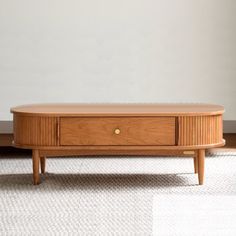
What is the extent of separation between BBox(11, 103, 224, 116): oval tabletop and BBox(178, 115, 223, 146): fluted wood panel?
23 millimetres

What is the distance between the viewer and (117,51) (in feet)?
10.1

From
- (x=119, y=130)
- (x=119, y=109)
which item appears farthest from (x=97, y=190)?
(x=119, y=109)

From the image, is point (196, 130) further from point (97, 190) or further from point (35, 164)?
point (35, 164)

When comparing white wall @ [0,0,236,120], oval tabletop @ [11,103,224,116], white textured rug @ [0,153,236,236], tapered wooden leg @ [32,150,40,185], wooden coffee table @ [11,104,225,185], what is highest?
white wall @ [0,0,236,120]

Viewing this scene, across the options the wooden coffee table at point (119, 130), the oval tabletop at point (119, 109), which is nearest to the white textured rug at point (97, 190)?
the wooden coffee table at point (119, 130)

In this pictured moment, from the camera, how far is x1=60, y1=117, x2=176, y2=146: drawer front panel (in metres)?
2.38

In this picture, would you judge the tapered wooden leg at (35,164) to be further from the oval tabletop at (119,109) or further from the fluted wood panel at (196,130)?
the fluted wood panel at (196,130)

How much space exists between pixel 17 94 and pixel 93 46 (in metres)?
0.43

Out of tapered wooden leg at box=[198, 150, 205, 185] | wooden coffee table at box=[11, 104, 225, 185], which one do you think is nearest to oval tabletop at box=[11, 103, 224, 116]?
wooden coffee table at box=[11, 104, 225, 185]

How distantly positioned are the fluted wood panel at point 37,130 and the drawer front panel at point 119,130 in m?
0.03

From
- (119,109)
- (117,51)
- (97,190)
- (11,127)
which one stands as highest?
(117,51)

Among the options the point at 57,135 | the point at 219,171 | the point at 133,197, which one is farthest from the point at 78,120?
the point at 219,171

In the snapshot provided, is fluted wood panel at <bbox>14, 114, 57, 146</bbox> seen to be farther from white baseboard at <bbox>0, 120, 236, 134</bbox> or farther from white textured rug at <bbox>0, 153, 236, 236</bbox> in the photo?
white baseboard at <bbox>0, 120, 236, 134</bbox>

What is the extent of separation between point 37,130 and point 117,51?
84 cm
